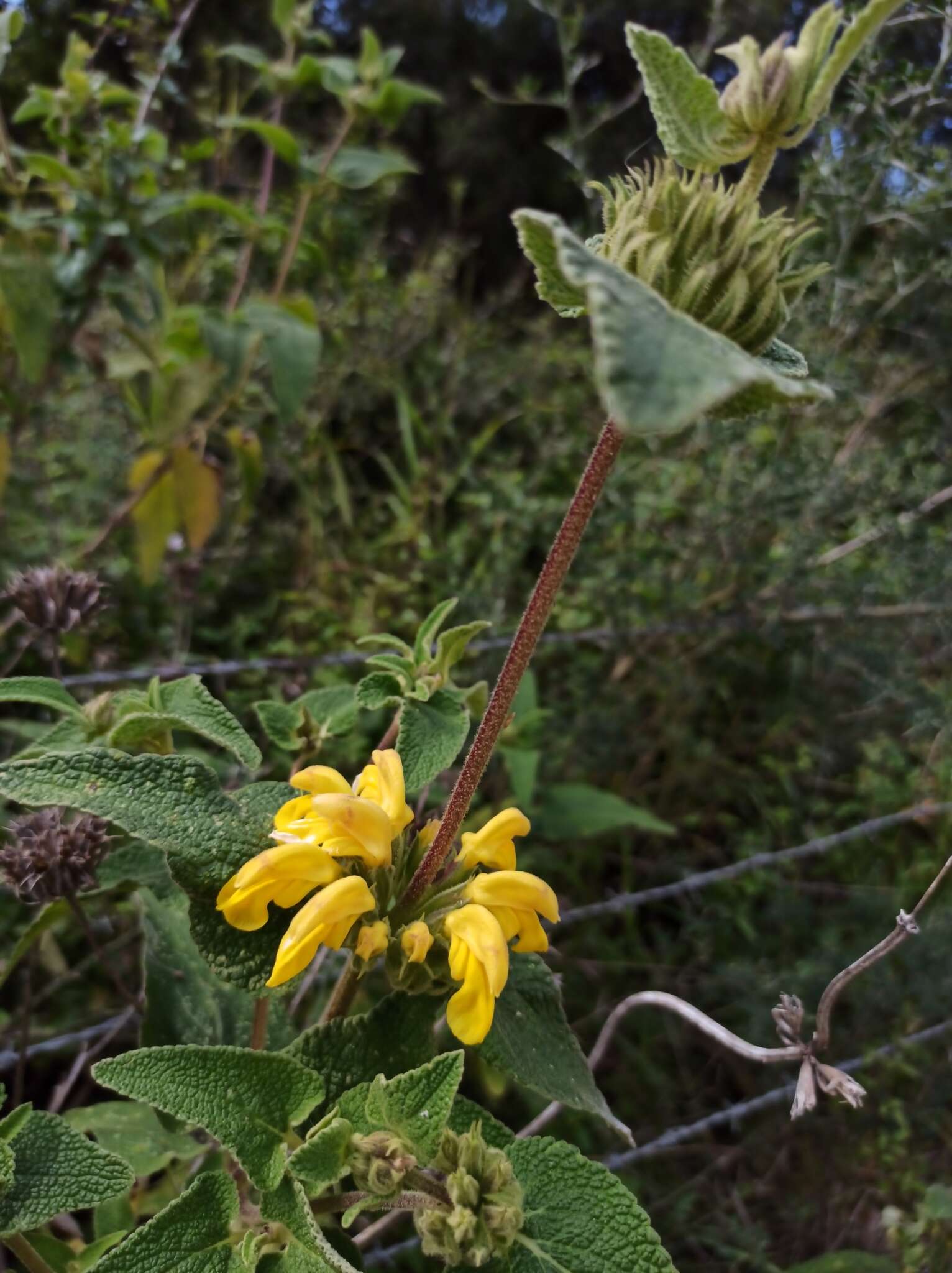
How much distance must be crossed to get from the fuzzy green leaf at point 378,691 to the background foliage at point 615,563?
394 mm

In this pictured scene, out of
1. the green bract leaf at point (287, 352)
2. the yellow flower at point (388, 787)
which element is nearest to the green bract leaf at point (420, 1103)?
the yellow flower at point (388, 787)

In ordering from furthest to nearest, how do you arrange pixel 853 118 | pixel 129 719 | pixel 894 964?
1. pixel 853 118
2. pixel 894 964
3. pixel 129 719

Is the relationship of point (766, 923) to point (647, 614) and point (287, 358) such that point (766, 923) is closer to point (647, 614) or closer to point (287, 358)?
point (647, 614)

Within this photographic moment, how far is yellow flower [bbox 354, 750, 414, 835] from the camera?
475 millimetres

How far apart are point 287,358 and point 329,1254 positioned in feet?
3.49

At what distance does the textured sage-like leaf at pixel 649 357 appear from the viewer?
248mm

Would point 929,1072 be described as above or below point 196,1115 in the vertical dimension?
A: below

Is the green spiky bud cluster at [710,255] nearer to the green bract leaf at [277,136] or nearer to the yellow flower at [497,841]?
the yellow flower at [497,841]

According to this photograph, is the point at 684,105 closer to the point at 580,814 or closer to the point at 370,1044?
the point at 370,1044

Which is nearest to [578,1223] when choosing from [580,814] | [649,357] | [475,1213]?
[475,1213]

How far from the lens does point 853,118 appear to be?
1.35 meters

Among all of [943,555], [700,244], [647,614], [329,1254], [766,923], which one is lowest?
[766,923]

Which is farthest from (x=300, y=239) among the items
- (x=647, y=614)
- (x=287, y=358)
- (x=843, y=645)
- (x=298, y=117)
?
(x=298, y=117)

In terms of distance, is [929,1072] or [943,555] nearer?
[929,1072]
